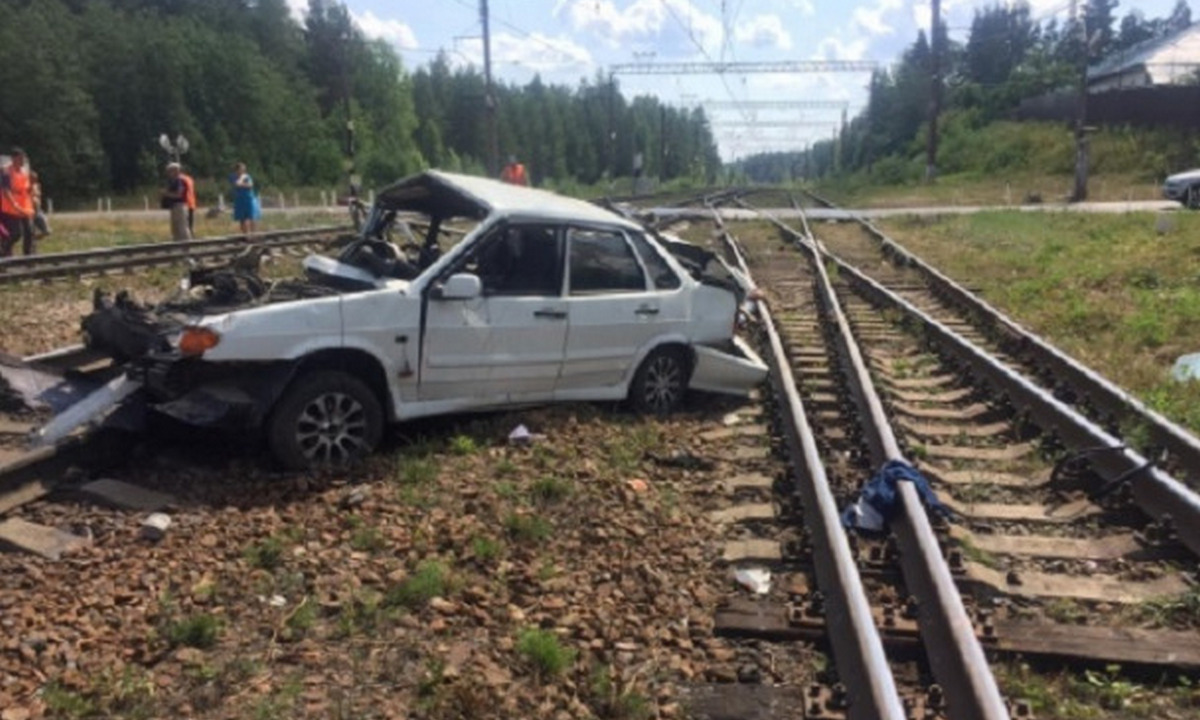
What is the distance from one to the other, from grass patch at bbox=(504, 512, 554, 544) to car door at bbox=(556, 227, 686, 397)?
6.91 ft

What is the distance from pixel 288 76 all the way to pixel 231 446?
10282cm

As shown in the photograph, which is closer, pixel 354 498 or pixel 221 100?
pixel 354 498

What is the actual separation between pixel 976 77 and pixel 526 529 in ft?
348

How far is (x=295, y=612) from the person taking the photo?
4500 mm

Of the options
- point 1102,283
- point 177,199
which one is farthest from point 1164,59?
point 177,199

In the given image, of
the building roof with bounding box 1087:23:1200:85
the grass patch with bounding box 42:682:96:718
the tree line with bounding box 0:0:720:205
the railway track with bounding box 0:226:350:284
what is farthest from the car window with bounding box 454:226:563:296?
the building roof with bounding box 1087:23:1200:85

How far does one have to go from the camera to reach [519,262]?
7273 millimetres

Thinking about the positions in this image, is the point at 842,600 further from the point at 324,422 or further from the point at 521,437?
the point at 324,422

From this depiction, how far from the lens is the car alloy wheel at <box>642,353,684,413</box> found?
8117 millimetres

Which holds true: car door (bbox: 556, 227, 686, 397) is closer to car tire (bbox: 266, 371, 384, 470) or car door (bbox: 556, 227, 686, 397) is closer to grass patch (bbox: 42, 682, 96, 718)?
car tire (bbox: 266, 371, 384, 470)

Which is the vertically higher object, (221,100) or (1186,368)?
(221,100)

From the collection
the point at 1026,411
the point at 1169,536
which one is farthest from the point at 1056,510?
the point at 1026,411

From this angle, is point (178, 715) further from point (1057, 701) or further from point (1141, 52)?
point (1141, 52)

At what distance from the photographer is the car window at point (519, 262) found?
7098 millimetres
